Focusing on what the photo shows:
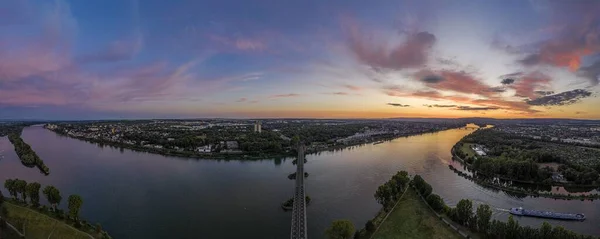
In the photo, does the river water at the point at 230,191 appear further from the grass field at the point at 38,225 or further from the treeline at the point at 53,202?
the grass field at the point at 38,225

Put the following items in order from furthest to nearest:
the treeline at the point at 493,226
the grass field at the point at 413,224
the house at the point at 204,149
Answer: the house at the point at 204,149 → the grass field at the point at 413,224 → the treeline at the point at 493,226

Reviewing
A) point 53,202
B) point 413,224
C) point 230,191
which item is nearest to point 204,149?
point 230,191

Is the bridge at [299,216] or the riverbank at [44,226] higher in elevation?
the bridge at [299,216]

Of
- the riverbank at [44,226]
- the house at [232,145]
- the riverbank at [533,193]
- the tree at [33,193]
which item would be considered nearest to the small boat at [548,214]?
the riverbank at [533,193]

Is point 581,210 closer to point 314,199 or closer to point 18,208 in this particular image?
point 314,199

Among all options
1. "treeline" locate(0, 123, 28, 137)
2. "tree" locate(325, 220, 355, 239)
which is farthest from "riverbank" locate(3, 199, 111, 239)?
"treeline" locate(0, 123, 28, 137)

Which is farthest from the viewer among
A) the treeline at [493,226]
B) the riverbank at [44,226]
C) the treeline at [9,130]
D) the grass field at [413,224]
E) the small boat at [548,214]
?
the treeline at [9,130]
